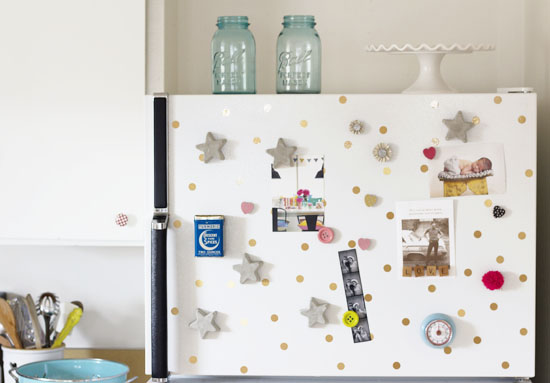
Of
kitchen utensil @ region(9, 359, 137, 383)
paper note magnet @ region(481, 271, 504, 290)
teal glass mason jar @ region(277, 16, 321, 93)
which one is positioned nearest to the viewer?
paper note magnet @ region(481, 271, 504, 290)

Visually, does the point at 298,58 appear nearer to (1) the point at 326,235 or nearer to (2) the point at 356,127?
(2) the point at 356,127

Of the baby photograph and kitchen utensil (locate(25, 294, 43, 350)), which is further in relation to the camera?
kitchen utensil (locate(25, 294, 43, 350))

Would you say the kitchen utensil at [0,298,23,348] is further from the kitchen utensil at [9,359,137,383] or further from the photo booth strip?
the photo booth strip

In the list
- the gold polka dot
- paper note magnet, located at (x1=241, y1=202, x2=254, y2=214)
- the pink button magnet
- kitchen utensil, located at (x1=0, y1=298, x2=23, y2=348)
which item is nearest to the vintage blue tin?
paper note magnet, located at (x1=241, y1=202, x2=254, y2=214)

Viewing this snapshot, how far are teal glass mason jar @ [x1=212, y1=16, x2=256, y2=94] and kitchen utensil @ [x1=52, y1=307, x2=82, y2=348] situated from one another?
0.80m

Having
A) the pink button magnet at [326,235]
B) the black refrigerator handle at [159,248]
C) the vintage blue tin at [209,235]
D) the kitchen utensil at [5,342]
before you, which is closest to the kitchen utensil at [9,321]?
the kitchen utensil at [5,342]

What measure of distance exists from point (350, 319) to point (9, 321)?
97 centimetres

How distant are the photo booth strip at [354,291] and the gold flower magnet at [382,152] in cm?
20

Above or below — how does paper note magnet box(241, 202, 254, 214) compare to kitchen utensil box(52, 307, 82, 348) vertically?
above

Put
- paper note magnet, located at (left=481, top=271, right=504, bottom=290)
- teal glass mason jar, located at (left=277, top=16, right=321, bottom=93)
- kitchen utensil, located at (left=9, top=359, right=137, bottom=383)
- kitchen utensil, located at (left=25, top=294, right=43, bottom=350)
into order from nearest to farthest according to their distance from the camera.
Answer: paper note magnet, located at (left=481, top=271, right=504, bottom=290)
teal glass mason jar, located at (left=277, top=16, right=321, bottom=93)
kitchen utensil, located at (left=9, top=359, right=137, bottom=383)
kitchen utensil, located at (left=25, top=294, right=43, bottom=350)

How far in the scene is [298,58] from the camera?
1649 millimetres

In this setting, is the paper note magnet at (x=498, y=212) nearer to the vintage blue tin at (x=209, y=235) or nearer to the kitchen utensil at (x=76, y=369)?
the vintage blue tin at (x=209, y=235)

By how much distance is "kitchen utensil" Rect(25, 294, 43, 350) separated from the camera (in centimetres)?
198

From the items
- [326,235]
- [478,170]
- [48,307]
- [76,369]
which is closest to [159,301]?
[326,235]
